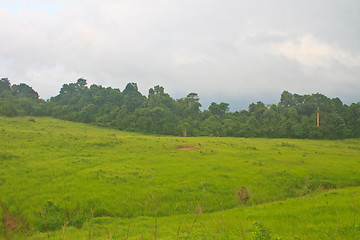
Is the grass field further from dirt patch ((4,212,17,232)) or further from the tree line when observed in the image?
the tree line

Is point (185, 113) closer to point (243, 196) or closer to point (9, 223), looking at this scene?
point (243, 196)

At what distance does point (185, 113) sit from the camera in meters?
76.9

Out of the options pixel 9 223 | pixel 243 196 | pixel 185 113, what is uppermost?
pixel 185 113

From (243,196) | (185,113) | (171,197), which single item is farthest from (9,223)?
(185,113)

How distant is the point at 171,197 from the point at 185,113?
66.3 meters

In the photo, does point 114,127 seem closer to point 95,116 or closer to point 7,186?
point 95,116

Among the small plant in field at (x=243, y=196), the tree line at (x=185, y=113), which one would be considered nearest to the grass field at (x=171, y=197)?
the small plant in field at (x=243, y=196)

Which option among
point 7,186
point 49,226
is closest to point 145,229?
point 49,226

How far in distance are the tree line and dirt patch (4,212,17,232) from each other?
51.7 meters

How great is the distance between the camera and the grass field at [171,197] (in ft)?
22.3

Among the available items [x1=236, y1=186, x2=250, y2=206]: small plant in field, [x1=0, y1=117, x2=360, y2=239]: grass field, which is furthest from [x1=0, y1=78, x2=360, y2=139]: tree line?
[x1=236, y1=186, x2=250, y2=206]: small plant in field

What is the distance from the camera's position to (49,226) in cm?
803

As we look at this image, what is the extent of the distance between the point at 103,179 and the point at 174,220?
20.6 ft

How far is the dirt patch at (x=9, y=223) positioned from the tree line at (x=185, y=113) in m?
51.7
